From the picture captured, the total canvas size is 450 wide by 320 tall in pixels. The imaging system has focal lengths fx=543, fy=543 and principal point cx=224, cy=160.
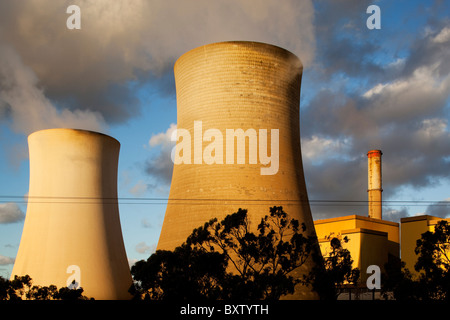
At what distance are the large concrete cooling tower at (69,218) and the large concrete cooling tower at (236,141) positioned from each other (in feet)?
9.00

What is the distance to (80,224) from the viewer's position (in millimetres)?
20672

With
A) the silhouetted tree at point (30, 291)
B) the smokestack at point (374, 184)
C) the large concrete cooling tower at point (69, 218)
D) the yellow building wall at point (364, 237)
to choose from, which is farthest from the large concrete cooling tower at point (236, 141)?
the smokestack at point (374, 184)

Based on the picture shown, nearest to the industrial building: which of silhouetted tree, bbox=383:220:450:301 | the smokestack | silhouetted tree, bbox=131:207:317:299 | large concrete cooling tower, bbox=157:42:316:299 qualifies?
large concrete cooling tower, bbox=157:42:316:299

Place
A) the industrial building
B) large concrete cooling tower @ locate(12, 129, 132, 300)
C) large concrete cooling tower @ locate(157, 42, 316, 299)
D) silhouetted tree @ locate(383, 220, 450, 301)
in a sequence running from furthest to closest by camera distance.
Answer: large concrete cooling tower @ locate(12, 129, 132, 300) < the industrial building < large concrete cooling tower @ locate(157, 42, 316, 299) < silhouetted tree @ locate(383, 220, 450, 301)

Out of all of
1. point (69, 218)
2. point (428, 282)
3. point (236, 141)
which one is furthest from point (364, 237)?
point (69, 218)

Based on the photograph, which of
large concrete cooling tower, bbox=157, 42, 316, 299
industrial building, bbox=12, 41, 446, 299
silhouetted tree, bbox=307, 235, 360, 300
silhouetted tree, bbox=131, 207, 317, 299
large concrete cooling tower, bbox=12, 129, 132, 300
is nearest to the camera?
silhouetted tree, bbox=131, 207, 317, 299

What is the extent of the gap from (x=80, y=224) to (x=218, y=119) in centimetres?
664

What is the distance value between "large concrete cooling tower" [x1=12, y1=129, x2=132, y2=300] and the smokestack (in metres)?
14.7

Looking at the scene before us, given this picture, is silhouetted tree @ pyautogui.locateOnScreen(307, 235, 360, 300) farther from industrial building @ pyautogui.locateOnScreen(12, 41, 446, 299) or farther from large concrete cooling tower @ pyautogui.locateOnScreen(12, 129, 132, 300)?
large concrete cooling tower @ pyautogui.locateOnScreen(12, 129, 132, 300)

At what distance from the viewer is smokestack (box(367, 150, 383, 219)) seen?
29.3m

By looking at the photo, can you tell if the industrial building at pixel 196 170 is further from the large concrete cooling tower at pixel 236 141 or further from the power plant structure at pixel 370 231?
the power plant structure at pixel 370 231

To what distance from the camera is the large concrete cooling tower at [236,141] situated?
63.1ft
